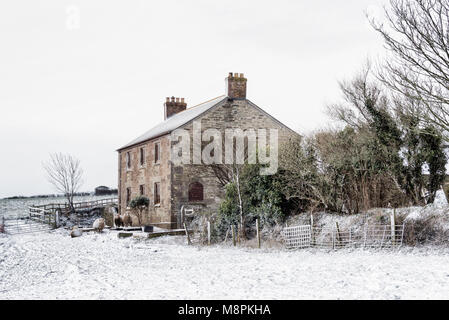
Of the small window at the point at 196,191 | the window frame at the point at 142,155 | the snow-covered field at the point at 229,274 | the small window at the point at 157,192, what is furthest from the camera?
the window frame at the point at 142,155

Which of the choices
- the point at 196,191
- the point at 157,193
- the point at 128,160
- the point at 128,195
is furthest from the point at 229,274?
the point at 128,160

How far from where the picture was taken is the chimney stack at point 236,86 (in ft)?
88.9

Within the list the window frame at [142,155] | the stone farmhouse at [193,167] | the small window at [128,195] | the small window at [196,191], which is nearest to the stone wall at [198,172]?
the stone farmhouse at [193,167]

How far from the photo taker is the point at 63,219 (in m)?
35.7

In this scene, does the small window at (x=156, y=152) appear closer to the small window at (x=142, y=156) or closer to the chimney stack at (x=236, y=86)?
the small window at (x=142, y=156)

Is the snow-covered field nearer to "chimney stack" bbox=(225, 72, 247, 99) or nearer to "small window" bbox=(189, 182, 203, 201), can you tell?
"small window" bbox=(189, 182, 203, 201)

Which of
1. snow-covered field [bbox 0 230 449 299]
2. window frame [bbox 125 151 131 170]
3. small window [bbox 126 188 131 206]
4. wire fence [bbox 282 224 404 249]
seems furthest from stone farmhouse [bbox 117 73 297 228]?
wire fence [bbox 282 224 404 249]

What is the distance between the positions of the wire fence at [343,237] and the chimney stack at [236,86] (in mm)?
11731

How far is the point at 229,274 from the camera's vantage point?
11469 millimetres

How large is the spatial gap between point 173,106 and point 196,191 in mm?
10182

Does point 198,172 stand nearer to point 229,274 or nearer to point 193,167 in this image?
point 193,167

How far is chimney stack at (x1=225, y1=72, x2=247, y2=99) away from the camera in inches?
1067
